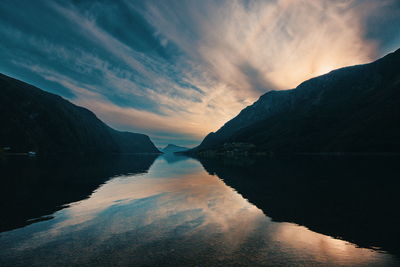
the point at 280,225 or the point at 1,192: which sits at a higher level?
the point at 280,225

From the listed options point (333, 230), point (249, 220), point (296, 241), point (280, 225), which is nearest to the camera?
point (296, 241)

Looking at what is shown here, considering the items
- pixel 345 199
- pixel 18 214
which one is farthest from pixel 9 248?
pixel 345 199

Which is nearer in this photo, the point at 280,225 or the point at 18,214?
the point at 280,225

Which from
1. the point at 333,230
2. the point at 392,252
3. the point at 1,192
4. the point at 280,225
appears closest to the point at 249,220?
the point at 280,225

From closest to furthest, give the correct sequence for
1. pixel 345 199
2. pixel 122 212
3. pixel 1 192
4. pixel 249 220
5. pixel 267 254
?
pixel 267 254
pixel 249 220
pixel 122 212
pixel 345 199
pixel 1 192

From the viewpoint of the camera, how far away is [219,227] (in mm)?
18344

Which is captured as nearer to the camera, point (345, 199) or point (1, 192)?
point (345, 199)

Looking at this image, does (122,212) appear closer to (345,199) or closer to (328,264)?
(328,264)

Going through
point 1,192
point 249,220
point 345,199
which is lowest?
point 1,192

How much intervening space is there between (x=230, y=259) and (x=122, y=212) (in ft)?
50.8

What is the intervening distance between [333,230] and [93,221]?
2210 centimetres

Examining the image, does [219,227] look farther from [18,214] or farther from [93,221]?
[18,214]

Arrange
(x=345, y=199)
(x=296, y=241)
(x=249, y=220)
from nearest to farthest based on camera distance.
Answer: (x=296, y=241)
(x=249, y=220)
(x=345, y=199)

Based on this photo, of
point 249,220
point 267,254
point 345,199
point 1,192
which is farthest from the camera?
point 1,192
